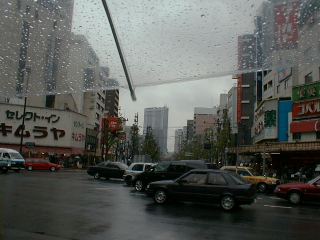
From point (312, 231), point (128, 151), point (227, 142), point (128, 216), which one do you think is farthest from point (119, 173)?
point (128, 151)

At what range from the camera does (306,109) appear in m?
37.5

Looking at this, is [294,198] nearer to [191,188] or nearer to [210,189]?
[210,189]

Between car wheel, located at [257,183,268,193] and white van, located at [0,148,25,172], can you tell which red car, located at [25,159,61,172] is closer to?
white van, located at [0,148,25,172]

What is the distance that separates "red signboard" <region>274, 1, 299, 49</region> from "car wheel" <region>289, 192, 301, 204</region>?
17.0 metres

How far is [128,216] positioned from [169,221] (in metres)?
1.29

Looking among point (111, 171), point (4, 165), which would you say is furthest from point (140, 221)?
point (4, 165)

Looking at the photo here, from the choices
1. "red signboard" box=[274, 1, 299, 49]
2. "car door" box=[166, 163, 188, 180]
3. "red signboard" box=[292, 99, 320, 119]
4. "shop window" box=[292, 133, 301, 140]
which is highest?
"red signboard" box=[292, 99, 320, 119]

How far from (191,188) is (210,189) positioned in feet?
2.21

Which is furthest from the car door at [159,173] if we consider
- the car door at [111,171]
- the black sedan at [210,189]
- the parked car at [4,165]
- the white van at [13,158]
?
the white van at [13,158]

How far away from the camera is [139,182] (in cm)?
2133

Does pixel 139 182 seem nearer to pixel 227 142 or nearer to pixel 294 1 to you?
pixel 294 1

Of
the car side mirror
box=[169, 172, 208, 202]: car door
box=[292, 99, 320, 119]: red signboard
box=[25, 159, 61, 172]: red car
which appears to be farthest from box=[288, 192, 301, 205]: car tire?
box=[25, 159, 61, 172]: red car

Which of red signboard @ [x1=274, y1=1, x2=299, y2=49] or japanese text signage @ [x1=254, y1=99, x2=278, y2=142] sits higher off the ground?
japanese text signage @ [x1=254, y1=99, x2=278, y2=142]

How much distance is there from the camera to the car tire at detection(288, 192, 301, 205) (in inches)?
696
